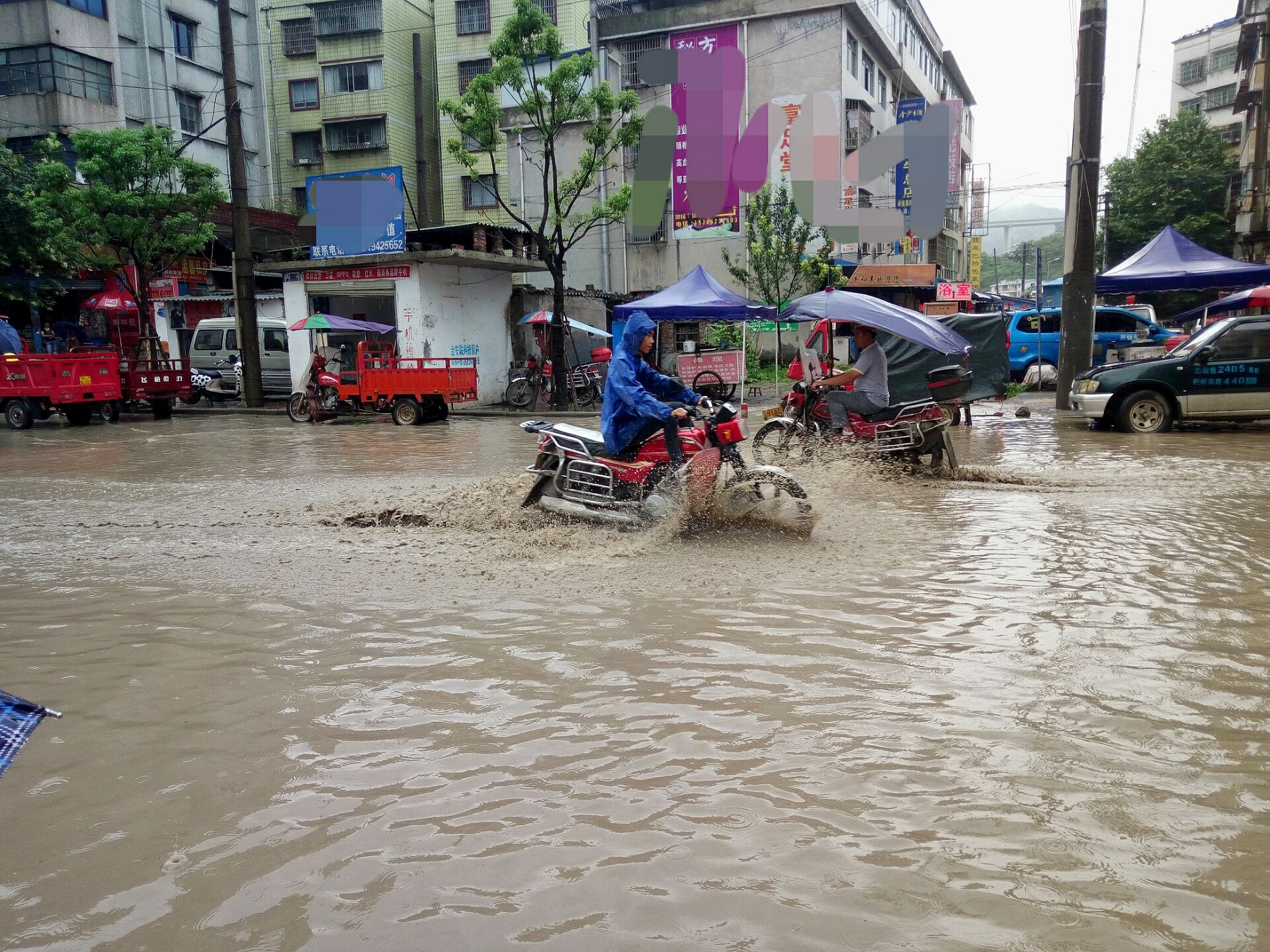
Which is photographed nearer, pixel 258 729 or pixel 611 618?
pixel 258 729

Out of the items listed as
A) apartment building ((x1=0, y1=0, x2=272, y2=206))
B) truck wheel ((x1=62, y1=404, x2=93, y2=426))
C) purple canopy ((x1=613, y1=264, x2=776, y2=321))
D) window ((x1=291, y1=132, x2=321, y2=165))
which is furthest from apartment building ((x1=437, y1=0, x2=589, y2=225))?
truck wheel ((x1=62, y1=404, x2=93, y2=426))

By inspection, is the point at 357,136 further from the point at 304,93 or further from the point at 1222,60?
the point at 1222,60

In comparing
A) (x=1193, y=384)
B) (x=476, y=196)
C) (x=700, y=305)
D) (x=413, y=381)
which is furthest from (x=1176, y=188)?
(x=413, y=381)

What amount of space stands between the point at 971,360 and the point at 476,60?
2600 centimetres

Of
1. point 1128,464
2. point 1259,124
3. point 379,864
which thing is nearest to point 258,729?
point 379,864

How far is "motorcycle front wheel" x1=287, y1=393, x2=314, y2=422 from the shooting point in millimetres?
17781

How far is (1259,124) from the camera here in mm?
28266

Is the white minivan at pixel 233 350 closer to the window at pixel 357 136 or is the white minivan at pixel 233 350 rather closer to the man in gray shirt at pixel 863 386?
the window at pixel 357 136

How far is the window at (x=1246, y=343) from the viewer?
37.3 feet

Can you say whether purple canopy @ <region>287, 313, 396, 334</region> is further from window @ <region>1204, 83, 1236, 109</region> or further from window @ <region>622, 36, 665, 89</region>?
window @ <region>1204, 83, 1236, 109</region>

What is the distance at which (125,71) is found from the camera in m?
29.4

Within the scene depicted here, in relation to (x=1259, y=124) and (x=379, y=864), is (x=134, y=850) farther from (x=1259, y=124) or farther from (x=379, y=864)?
(x=1259, y=124)

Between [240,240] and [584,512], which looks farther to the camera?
[240,240]

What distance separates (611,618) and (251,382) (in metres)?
18.6
